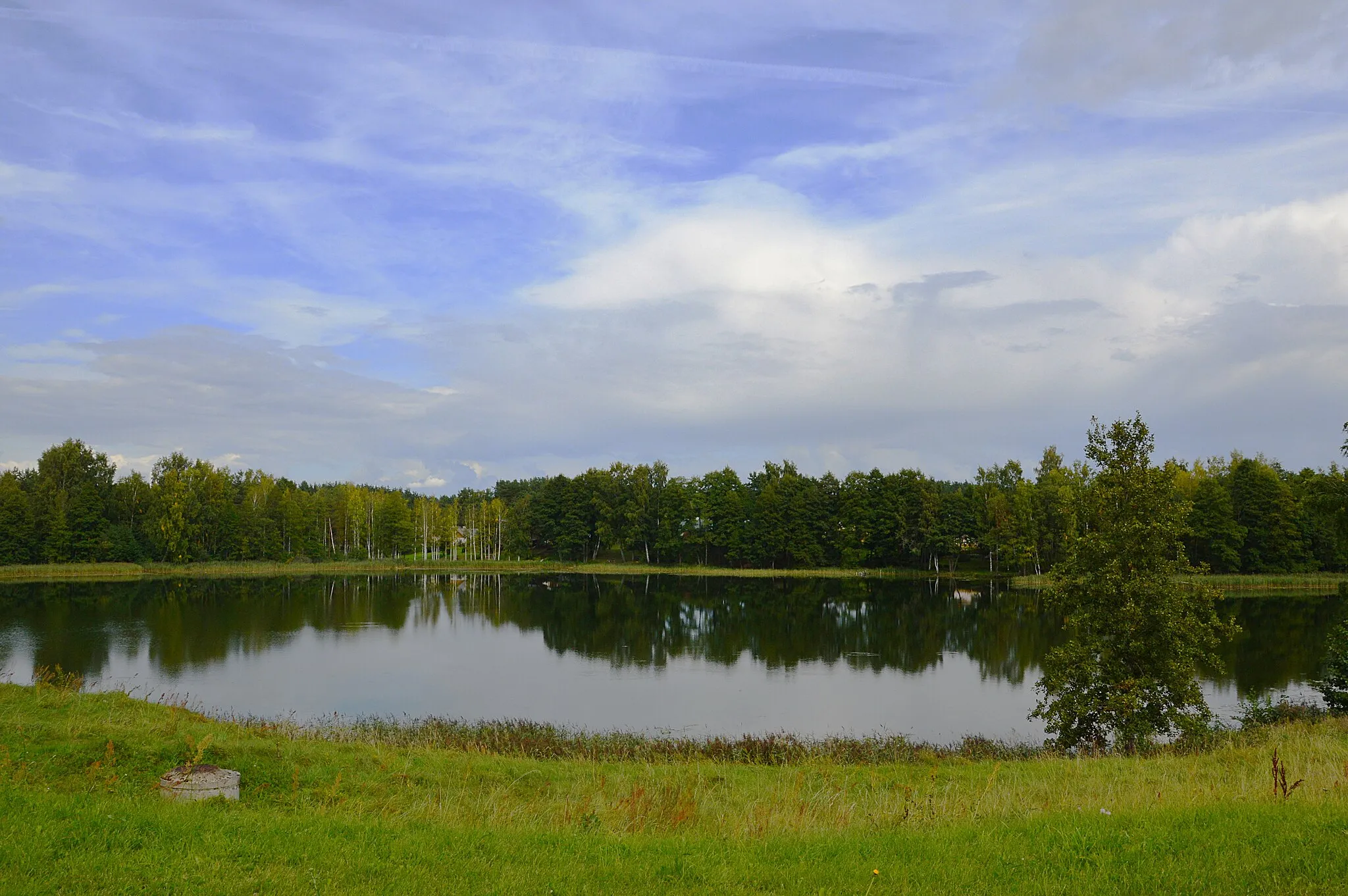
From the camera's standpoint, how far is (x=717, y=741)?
19344mm

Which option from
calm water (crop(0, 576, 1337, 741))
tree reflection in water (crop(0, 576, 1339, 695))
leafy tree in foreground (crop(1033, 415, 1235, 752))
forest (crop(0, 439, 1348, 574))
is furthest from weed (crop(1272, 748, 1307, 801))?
forest (crop(0, 439, 1348, 574))

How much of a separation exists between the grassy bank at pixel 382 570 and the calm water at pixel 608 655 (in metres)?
12.5

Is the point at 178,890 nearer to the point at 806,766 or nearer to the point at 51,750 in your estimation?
the point at 51,750

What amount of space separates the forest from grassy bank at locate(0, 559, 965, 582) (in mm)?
2456

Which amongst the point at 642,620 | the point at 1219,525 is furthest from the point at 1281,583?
the point at 642,620

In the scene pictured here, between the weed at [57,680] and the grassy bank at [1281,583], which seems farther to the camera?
the grassy bank at [1281,583]

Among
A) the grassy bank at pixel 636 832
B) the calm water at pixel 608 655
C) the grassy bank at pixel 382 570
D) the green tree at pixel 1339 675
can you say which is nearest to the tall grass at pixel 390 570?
the grassy bank at pixel 382 570

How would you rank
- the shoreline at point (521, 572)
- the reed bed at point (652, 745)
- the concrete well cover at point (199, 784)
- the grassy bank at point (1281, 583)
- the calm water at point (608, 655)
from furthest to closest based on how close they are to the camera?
the shoreline at point (521, 572) → the grassy bank at point (1281, 583) → the calm water at point (608, 655) → the reed bed at point (652, 745) → the concrete well cover at point (199, 784)

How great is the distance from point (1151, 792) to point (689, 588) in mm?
60961

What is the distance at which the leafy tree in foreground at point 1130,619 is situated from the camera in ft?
54.0

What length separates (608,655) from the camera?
118 feet

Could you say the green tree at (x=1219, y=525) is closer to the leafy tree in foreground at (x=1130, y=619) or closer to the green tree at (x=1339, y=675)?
the green tree at (x=1339, y=675)

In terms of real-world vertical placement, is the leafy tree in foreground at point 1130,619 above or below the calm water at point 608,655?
above

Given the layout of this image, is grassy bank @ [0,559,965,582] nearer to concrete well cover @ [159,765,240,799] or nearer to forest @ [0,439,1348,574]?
forest @ [0,439,1348,574]
